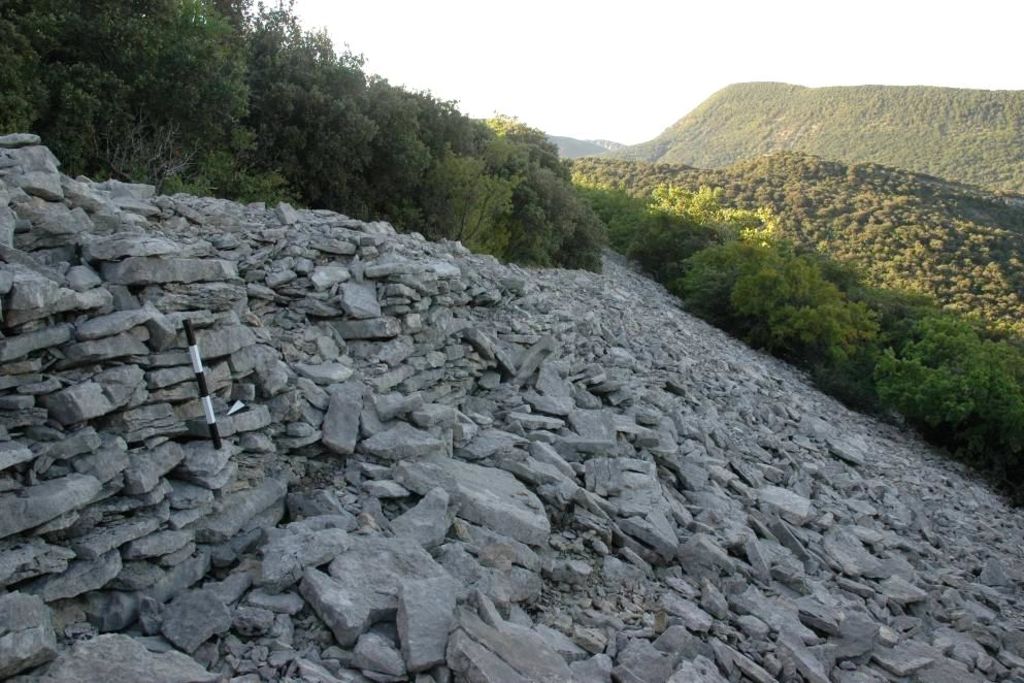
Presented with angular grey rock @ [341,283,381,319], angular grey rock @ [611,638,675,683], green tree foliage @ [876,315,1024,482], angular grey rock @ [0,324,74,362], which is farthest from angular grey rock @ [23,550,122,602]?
green tree foliage @ [876,315,1024,482]

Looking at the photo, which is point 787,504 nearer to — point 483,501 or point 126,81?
point 483,501

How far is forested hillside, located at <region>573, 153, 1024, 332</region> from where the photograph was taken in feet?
113

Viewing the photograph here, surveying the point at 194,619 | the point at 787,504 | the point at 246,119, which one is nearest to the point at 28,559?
the point at 194,619

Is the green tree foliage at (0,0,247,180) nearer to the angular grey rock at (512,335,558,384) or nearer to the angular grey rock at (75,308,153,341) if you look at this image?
the angular grey rock at (512,335,558,384)

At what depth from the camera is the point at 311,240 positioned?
303 inches

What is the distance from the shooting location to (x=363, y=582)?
425 cm

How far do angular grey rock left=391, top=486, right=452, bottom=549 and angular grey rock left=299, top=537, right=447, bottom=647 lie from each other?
193mm

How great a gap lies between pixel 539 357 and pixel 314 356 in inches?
120

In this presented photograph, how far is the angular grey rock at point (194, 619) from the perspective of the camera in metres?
3.68

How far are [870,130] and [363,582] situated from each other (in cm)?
8423

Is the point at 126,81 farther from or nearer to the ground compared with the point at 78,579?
farther from the ground

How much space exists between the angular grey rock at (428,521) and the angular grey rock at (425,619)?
1.96 feet

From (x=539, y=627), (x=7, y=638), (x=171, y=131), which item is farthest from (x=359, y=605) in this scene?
(x=171, y=131)

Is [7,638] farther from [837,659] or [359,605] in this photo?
[837,659]
